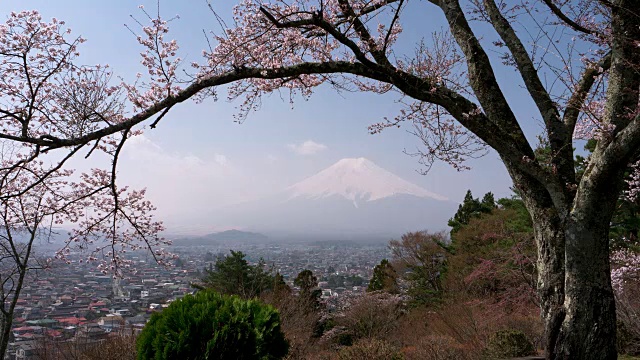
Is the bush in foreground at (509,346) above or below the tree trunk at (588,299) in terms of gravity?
below

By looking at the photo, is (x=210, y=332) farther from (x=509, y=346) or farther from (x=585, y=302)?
(x=509, y=346)

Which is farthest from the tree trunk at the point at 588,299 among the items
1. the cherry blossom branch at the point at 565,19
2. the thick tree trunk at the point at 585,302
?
the cherry blossom branch at the point at 565,19

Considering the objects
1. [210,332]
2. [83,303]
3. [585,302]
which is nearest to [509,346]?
[585,302]

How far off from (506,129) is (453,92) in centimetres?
50

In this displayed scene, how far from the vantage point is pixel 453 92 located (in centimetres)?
322

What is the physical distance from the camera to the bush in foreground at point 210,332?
3.36m

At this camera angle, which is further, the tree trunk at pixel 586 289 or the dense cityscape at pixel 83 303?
the dense cityscape at pixel 83 303

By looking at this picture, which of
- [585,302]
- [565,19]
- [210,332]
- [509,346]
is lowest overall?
[509,346]

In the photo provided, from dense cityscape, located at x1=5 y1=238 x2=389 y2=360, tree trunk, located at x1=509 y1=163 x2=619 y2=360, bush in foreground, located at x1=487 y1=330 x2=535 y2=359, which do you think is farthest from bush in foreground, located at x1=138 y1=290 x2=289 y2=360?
bush in foreground, located at x1=487 y1=330 x2=535 y2=359

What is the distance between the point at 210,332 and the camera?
11.4 ft

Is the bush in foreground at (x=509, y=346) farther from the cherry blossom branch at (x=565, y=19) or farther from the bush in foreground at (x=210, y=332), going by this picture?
the cherry blossom branch at (x=565, y=19)

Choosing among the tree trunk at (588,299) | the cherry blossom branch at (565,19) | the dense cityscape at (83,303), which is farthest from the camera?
the dense cityscape at (83,303)

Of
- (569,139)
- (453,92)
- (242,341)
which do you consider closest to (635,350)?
(569,139)

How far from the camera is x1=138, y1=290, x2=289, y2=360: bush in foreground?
336 cm
